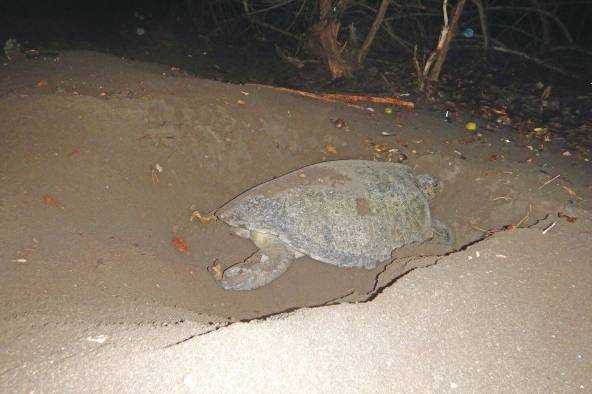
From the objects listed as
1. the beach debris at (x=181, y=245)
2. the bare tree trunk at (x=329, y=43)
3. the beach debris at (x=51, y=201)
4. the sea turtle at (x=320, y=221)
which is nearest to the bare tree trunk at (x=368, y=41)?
the bare tree trunk at (x=329, y=43)

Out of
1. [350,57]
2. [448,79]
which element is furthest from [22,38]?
[448,79]

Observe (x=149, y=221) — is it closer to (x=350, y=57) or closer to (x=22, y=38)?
(x=350, y=57)

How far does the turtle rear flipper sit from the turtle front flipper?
50.5 inches

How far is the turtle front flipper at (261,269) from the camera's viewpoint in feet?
8.30

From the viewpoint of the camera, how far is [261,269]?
260cm

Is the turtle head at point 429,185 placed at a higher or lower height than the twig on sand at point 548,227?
lower

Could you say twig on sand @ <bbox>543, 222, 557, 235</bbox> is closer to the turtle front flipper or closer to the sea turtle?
the sea turtle

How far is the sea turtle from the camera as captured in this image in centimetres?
266

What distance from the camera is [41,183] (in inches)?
95.7

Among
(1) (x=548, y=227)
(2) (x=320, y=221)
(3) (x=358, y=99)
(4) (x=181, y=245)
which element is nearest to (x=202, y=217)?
(4) (x=181, y=245)

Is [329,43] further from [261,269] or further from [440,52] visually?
[261,269]

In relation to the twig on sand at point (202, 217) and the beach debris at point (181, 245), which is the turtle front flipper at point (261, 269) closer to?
the beach debris at point (181, 245)

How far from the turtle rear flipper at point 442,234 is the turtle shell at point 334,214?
26 cm

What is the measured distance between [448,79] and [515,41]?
4.76 metres
